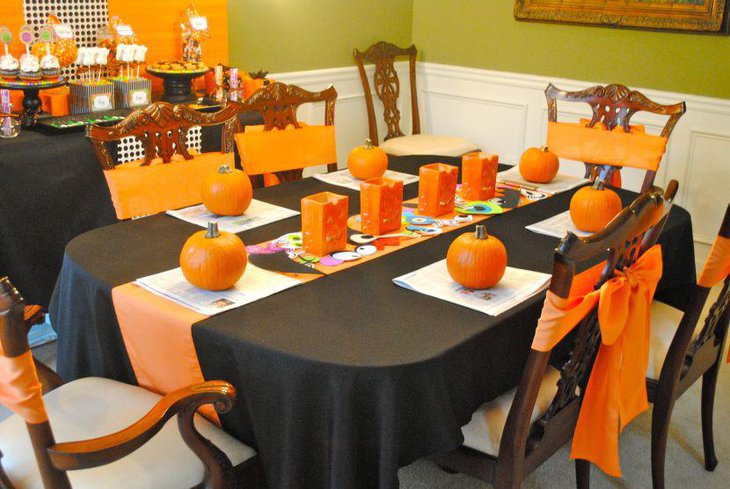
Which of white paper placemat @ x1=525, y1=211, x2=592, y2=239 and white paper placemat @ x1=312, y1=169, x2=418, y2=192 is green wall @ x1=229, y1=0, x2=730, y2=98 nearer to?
white paper placemat @ x1=312, y1=169, x2=418, y2=192

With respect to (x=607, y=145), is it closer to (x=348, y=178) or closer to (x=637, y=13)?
(x=348, y=178)

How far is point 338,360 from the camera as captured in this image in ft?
4.98

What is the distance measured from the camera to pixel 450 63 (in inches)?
203

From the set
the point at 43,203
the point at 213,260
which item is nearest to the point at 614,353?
the point at 213,260

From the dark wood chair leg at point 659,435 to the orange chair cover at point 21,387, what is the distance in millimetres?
1604

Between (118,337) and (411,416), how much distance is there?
2.42ft

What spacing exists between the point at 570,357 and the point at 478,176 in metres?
0.86

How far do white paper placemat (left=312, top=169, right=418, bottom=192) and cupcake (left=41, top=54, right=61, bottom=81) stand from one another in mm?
1224

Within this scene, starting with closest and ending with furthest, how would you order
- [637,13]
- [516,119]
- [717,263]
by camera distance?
1. [717,263]
2. [637,13]
3. [516,119]

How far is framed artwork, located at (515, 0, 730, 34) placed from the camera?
4.06 metres

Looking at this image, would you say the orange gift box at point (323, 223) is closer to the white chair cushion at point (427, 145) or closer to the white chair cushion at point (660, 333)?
the white chair cushion at point (660, 333)

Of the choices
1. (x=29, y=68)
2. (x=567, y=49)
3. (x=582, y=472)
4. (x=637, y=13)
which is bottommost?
(x=582, y=472)

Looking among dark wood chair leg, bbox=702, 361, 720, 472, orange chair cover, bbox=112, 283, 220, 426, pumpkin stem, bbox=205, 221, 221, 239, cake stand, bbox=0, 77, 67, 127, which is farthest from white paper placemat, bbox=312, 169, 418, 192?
cake stand, bbox=0, 77, 67, 127

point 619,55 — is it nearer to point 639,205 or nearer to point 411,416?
point 639,205
